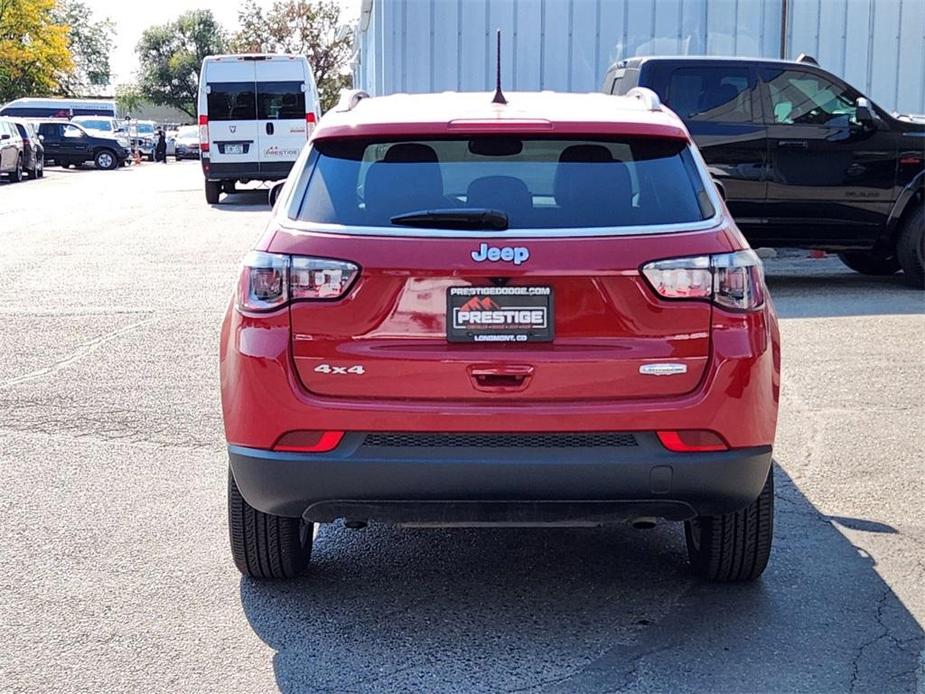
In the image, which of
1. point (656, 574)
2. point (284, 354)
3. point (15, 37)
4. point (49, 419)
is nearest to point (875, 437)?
point (656, 574)

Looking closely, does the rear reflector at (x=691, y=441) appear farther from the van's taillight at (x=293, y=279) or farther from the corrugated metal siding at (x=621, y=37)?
the corrugated metal siding at (x=621, y=37)

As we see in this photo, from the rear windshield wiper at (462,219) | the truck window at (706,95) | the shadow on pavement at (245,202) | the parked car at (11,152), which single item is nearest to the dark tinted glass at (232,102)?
the shadow on pavement at (245,202)

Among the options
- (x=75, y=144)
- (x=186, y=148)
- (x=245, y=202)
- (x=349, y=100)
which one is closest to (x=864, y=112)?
(x=349, y=100)

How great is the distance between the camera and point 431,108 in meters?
4.59

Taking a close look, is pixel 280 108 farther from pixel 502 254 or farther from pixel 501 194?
pixel 502 254

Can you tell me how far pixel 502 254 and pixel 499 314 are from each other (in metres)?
0.18

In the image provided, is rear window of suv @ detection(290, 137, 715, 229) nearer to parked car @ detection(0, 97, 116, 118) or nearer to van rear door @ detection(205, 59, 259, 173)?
van rear door @ detection(205, 59, 259, 173)

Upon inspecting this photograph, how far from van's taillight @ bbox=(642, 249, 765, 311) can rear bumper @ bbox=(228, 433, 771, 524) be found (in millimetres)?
457

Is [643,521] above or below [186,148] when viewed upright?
above

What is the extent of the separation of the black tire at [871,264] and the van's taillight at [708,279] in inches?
388

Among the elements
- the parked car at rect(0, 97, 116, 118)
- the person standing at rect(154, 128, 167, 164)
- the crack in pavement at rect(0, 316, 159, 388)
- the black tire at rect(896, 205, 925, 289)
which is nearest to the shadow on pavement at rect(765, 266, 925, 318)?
the black tire at rect(896, 205, 925, 289)

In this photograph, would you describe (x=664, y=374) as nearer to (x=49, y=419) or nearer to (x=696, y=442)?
(x=696, y=442)

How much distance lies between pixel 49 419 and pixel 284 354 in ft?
A: 12.1

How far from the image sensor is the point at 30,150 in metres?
34.5
